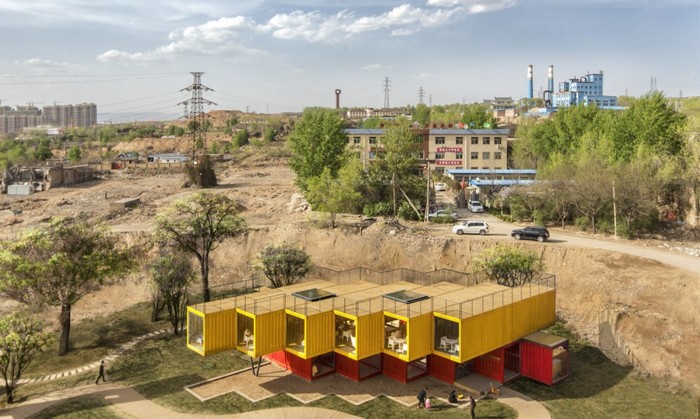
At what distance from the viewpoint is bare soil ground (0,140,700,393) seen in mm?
37188

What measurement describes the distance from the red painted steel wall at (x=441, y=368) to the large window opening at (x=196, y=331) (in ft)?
41.8

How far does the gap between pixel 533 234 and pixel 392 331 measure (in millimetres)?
27602

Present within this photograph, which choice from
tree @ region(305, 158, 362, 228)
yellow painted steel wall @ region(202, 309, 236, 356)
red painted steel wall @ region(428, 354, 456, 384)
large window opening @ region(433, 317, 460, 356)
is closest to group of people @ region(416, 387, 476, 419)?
red painted steel wall @ region(428, 354, 456, 384)

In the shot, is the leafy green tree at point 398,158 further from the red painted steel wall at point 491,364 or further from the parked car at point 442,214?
the red painted steel wall at point 491,364

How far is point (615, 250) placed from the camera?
163 ft

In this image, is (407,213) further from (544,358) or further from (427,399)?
(427,399)

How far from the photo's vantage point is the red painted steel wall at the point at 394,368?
31.3m

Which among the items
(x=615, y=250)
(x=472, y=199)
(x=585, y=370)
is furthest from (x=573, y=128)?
(x=585, y=370)

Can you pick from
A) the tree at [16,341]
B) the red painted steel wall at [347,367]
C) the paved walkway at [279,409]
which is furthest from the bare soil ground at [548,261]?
the red painted steel wall at [347,367]

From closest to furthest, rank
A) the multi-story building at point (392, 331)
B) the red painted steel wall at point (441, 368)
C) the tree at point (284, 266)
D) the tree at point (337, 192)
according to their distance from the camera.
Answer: the multi-story building at point (392, 331), the red painted steel wall at point (441, 368), the tree at point (284, 266), the tree at point (337, 192)

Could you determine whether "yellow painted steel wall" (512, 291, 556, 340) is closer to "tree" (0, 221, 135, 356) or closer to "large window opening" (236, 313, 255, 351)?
"large window opening" (236, 313, 255, 351)

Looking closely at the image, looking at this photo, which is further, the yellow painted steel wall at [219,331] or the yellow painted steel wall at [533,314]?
the yellow painted steel wall at [533,314]

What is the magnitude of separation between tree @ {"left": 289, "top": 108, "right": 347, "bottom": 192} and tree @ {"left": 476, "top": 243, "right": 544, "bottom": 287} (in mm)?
33979

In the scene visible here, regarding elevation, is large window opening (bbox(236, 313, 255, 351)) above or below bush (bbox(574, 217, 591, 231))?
below
